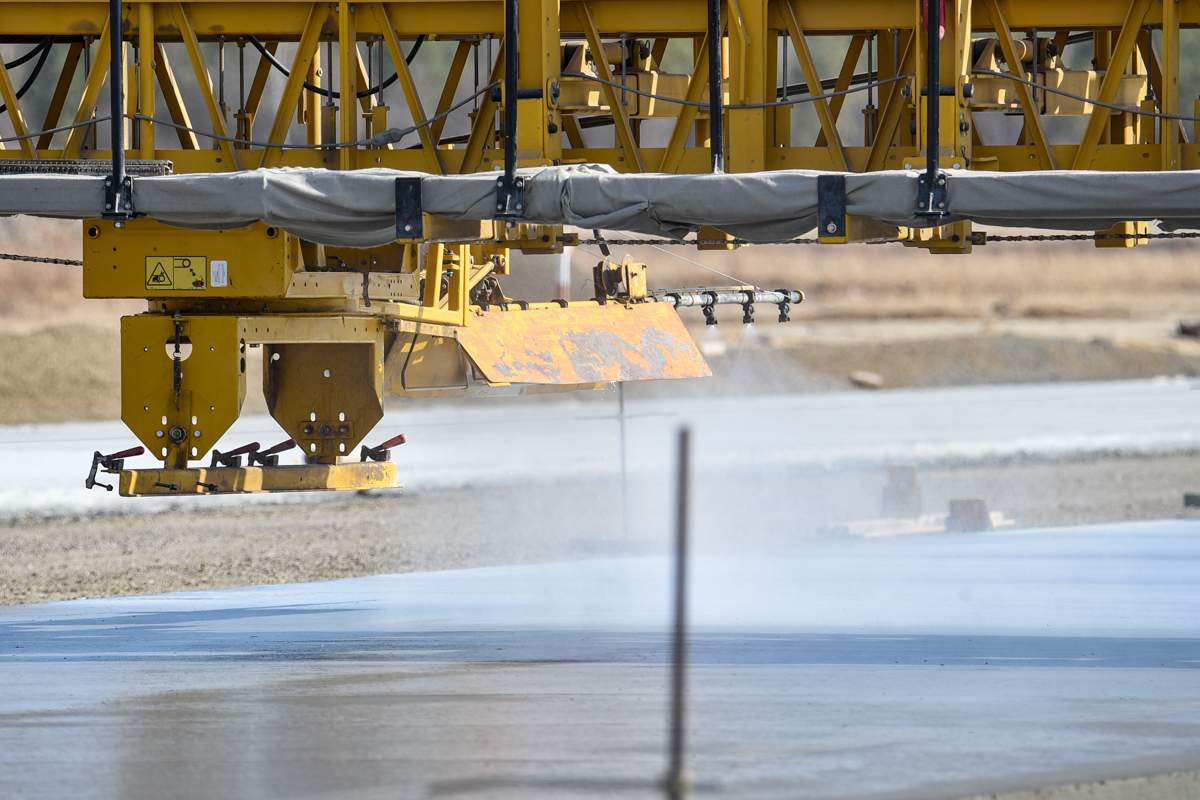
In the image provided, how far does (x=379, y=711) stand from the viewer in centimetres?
725

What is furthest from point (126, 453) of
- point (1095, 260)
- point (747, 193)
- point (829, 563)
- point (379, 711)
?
point (1095, 260)

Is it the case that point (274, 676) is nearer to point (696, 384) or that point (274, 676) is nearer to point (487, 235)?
point (487, 235)

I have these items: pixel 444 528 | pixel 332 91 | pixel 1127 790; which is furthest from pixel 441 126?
pixel 444 528

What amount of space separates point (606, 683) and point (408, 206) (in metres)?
2.57

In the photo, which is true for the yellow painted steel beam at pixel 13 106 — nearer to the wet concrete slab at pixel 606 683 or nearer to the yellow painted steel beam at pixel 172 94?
the yellow painted steel beam at pixel 172 94

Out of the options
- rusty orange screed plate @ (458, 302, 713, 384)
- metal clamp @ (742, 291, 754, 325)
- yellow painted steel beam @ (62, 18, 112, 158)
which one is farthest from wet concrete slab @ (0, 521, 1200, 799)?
metal clamp @ (742, 291, 754, 325)

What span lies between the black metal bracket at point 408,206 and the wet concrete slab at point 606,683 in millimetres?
2226

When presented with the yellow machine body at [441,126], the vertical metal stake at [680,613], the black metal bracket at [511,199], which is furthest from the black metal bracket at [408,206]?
the vertical metal stake at [680,613]

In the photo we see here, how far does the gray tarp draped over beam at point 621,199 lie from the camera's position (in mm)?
7914

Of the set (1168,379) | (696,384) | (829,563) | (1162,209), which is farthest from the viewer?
(1168,379)

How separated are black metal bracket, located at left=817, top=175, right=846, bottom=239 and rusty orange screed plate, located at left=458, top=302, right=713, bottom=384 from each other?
4.03m

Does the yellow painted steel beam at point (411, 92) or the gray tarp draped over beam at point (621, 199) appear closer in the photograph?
the gray tarp draped over beam at point (621, 199)

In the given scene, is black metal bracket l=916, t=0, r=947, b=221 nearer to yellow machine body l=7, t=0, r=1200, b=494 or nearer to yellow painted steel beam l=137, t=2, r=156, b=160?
yellow machine body l=7, t=0, r=1200, b=494

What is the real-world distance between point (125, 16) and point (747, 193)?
150 inches
